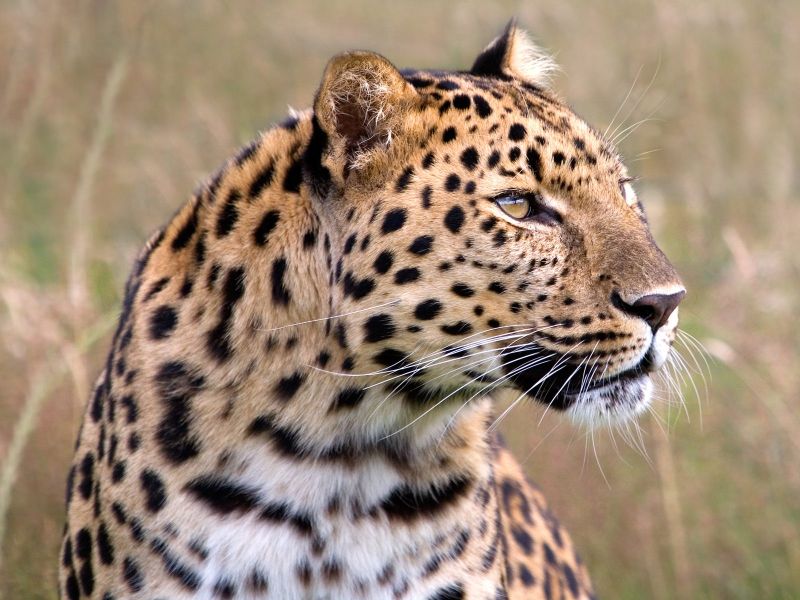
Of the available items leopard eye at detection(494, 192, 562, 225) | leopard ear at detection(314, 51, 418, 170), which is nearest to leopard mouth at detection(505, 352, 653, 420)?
leopard eye at detection(494, 192, 562, 225)

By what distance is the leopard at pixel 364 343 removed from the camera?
12.6 ft

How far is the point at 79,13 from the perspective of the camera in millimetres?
6840

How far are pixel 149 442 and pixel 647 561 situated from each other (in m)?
3.24

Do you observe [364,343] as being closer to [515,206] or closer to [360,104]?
[515,206]

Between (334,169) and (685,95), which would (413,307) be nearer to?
(334,169)

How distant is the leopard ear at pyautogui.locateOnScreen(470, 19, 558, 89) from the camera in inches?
181

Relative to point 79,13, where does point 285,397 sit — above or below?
below

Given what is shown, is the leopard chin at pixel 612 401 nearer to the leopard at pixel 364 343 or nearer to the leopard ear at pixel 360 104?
the leopard at pixel 364 343

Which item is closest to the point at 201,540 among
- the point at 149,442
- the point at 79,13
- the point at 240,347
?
the point at 149,442

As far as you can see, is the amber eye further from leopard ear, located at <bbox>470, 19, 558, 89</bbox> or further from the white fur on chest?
the white fur on chest

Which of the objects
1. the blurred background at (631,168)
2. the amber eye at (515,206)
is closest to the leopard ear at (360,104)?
the amber eye at (515,206)

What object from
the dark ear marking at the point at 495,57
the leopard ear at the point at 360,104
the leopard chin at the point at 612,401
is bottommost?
the leopard chin at the point at 612,401

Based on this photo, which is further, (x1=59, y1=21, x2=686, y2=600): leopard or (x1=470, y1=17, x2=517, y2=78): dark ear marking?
(x1=470, y1=17, x2=517, y2=78): dark ear marking

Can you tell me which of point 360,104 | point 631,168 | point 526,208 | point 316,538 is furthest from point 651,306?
point 631,168
